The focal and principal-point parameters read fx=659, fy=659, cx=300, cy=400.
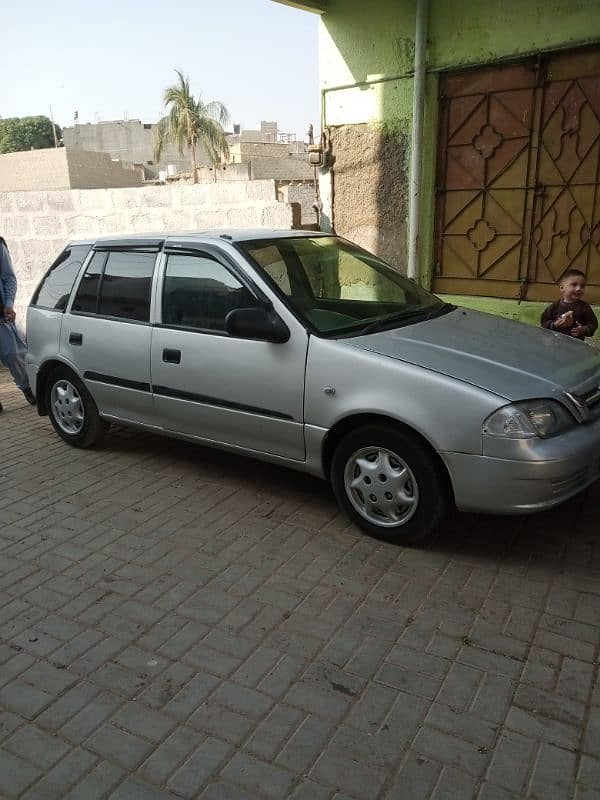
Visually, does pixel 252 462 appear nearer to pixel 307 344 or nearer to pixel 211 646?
pixel 307 344

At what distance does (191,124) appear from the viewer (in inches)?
1907

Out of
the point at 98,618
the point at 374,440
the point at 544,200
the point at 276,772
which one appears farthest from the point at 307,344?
the point at 544,200

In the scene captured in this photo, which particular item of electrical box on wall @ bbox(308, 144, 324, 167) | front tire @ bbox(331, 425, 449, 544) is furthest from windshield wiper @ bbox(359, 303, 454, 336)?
electrical box on wall @ bbox(308, 144, 324, 167)

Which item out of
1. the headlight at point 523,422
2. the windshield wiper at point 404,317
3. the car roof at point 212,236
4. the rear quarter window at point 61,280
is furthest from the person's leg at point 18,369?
the headlight at point 523,422

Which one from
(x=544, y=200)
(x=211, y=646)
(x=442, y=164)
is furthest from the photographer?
(x=442, y=164)

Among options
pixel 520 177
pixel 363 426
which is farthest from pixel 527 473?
pixel 520 177

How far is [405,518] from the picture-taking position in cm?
355

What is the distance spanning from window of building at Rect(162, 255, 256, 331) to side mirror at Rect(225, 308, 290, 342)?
222mm

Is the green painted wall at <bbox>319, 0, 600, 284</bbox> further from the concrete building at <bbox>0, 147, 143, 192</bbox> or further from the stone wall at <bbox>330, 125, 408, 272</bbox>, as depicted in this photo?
the concrete building at <bbox>0, 147, 143, 192</bbox>

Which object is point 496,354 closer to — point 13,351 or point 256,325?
point 256,325

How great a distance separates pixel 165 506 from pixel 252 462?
2.90ft

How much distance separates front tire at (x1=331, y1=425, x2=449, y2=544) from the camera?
341cm

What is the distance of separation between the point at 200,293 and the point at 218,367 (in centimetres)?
54

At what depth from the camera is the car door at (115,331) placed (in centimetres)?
459
